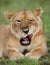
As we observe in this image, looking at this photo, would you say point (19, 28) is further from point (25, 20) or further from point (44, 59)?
point (44, 59)

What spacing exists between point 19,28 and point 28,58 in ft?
1.97

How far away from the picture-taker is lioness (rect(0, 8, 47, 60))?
875 cm

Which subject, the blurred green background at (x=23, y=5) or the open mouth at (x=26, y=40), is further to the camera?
the blurred green background at (x=23, y=5)

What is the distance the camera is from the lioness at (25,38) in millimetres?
8750

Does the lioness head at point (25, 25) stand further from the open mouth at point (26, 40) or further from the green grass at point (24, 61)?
the green grass at point (24, 61)

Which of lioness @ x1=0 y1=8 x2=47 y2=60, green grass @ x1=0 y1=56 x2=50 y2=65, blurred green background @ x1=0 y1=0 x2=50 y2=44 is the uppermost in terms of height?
lioness @ x1=0 y1=8 x2=47 y2=60

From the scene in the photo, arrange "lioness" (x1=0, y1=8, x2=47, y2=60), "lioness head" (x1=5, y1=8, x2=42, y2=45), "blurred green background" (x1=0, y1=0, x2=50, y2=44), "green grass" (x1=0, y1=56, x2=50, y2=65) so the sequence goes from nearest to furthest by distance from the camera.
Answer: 1. "green grass" (x1=0, y1=56, x2=50, y2=65)
2. "lioness head" (x1=5, y1=8, x2=42, y2=45)
3. "lioness" (x1=0, y1=8, x2=47, y2=60)
4. "blurred green background" (x1=0, y1=0, x2=50, y2=44)

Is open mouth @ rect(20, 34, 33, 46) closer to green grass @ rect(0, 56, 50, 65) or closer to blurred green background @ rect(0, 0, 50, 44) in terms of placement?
green grass @ rect(0, 56, 50, 65)

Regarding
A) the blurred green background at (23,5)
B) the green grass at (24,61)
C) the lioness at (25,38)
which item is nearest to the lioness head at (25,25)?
the lioness at (25,38)

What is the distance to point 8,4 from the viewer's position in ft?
67.7

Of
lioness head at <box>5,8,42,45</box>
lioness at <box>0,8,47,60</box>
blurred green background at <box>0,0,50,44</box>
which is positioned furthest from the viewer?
blurred green background at <box>0,0,50,44</box>

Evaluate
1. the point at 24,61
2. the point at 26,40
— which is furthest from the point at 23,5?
the point at 24,61

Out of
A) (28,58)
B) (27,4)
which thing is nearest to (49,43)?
(28,58)

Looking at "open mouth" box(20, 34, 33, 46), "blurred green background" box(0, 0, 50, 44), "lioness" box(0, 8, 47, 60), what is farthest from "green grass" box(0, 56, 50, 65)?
"blurred green background" box(0, 0, 50, 44)
